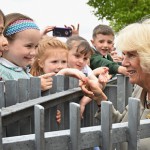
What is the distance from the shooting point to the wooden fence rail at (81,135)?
1651mm

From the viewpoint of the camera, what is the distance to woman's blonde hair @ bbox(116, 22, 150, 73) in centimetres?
276

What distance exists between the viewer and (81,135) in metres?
1.80

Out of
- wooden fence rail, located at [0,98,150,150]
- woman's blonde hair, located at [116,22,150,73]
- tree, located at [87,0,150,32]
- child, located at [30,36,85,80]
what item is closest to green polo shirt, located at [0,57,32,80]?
child, located at [30,36,85,80]

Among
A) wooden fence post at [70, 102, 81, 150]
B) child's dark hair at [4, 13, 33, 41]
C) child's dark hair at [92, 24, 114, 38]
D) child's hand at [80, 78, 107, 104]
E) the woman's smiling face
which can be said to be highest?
child's dark hair at [4, 13, 33, 41]

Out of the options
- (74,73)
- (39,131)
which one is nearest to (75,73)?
(74,73)

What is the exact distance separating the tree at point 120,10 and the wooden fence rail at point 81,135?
3014 cm

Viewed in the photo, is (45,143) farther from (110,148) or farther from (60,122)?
(60,122)

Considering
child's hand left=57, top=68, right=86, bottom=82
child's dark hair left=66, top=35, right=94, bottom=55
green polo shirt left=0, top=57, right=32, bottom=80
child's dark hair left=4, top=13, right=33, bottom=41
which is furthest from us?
child's dark hair left=66, top=35, right=94, bottom=55

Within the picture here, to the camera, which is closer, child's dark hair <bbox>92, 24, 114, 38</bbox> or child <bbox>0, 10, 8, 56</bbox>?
child <bbox>0, 10, 8, 56</bbox>

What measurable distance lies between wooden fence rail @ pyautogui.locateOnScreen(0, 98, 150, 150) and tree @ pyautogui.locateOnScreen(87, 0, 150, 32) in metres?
30.1

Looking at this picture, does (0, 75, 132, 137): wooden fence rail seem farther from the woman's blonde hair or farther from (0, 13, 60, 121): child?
the woman's blonde hair

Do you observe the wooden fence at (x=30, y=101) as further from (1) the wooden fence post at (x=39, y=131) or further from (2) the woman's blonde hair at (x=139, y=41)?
(2) the woman's blonde hair at (x=139, y=41)

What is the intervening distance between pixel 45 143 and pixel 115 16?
31.2m

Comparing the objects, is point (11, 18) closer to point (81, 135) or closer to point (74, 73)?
point (74, 73)
